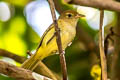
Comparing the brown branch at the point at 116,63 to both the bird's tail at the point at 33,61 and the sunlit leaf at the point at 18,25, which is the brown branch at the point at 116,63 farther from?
the sunlit leaf at the point at 18,25

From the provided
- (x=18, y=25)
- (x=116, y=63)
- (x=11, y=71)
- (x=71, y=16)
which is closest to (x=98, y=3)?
(x=11, y=71)

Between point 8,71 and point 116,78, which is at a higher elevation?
point 8,71

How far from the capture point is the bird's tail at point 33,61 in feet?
7.78

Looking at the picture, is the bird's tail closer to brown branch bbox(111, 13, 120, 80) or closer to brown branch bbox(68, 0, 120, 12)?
brown branch bbox(111, 13, 120, 80)

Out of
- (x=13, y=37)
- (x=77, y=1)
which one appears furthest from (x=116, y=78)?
(x=77, y=1)

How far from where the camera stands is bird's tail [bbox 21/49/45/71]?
237 centimetres

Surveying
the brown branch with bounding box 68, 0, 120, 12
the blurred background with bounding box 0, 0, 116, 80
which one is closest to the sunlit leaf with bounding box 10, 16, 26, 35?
the blurred background with bounding box 0, 0, 116, 80

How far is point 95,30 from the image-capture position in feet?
12.4

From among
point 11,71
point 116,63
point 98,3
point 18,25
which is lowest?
point 116,63

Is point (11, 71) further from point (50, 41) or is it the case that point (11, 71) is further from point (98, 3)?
point (50, 41)

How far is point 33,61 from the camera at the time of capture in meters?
2.48

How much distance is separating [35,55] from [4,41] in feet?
4.45

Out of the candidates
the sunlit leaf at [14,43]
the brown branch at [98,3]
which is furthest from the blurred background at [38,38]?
the brown branch at [98,3]

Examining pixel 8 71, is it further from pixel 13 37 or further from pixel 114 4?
pixel 13 37
